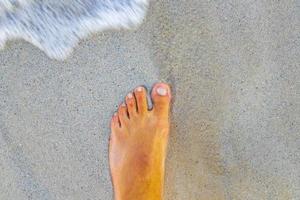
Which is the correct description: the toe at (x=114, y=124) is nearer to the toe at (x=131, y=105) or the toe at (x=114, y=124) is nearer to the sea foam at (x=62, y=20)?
the toe at (x=131, y=105)

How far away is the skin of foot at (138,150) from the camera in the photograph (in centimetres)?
138

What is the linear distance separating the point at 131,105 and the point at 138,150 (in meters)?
0.13

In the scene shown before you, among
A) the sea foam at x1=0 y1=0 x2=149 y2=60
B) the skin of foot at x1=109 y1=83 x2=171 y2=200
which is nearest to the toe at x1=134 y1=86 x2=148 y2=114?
the skin of foot at x1=109 y1=83 x2=171 y2=200

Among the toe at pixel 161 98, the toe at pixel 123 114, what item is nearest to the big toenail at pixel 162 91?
the toe at pixel 161 98

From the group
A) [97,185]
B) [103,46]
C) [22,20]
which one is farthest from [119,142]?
[22,20]

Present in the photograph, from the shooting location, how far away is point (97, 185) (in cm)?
139

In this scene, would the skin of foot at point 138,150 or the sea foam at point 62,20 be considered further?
the skin of foot at point 138,150

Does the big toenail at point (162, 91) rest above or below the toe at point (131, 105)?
above

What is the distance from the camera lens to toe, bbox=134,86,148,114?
134cm

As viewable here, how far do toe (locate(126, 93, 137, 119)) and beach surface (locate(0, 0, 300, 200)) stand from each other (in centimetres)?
2

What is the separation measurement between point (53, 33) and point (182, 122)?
402 mm

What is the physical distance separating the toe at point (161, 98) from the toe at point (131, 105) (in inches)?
2.1

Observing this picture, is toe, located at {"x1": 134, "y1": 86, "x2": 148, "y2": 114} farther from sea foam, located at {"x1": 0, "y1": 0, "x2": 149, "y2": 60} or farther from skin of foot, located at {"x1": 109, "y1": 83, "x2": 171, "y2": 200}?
sea foam, located at {"x1": 0, "y1": 0, "x2": 149, "y2": 60}

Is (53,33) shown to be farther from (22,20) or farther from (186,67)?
(186,67)
